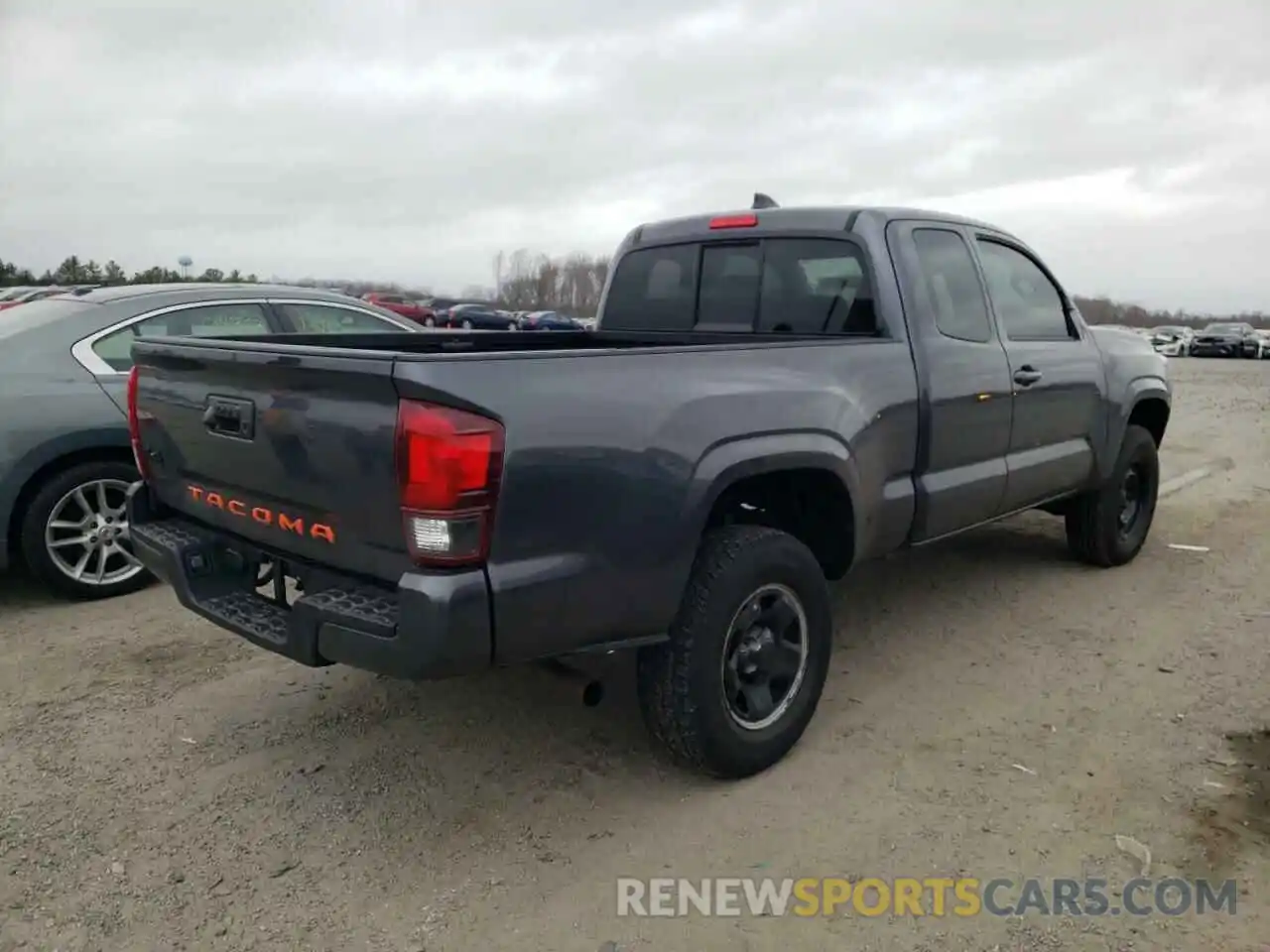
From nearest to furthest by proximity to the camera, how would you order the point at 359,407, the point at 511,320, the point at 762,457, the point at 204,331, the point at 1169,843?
the point at 359,407
the point at 1169,843
the point at 762,457
the point at 204,331
the point at 511,320

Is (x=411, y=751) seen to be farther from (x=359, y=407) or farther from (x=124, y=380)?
(x=124, y=380)

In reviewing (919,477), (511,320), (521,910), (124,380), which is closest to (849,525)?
(919,477)

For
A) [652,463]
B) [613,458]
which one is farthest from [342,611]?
[652,463]

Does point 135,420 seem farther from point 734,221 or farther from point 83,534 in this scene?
point 734,221

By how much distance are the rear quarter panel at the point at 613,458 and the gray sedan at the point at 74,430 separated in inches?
123

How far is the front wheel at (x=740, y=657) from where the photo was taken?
9.70 feet

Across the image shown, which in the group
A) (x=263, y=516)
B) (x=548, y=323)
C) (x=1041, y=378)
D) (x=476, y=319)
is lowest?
(x=476, y=319)

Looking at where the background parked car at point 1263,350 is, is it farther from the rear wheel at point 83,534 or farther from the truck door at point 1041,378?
the rear wheel at point 83,534

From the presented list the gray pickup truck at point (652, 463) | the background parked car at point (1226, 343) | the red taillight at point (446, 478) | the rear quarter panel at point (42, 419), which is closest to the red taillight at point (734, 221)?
the gray pickup truck at point (652, 463)

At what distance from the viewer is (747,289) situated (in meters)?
4.31

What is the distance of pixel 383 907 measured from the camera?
2578 millimetres

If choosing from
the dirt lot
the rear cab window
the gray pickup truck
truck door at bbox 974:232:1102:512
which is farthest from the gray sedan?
truck door at bbox 974:232:1102:512

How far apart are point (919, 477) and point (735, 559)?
1243 millimetres

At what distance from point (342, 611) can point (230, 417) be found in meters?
0.79
